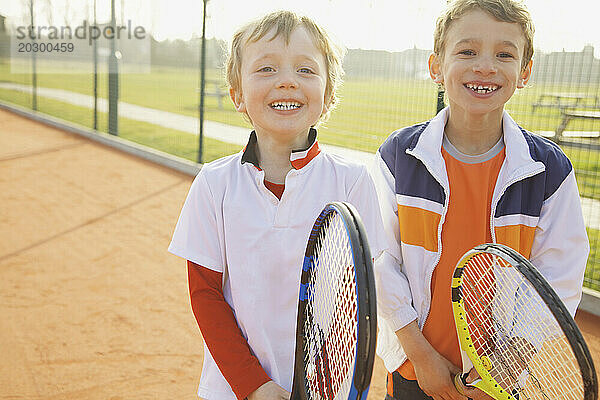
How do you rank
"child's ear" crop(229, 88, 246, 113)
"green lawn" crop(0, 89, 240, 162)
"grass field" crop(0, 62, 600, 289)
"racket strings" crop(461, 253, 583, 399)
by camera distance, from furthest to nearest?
"green lawn" crop(0, 89, 240, 162) → "grass field" crop(0, 62, 600, 289) → "child's ear" crop(229, 88, 246, 113) → "racket strings" crop(461, 253, 583, 399)

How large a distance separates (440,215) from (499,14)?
562mm

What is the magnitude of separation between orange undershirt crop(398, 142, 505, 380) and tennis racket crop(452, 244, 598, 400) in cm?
10

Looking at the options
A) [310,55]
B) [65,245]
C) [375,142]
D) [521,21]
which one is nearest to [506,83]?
[521,21]

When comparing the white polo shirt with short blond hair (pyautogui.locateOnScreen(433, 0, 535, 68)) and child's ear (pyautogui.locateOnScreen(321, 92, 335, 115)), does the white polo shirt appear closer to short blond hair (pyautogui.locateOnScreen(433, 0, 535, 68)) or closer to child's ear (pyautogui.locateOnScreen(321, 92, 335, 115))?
child's ear (pyautogui.locateOnScreen(321, 92, 335, 115))

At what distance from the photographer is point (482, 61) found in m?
1.68

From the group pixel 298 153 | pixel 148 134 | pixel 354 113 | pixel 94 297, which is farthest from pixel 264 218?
pixel 148 134

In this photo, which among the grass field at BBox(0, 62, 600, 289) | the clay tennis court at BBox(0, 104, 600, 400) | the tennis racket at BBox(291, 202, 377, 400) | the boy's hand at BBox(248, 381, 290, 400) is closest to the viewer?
the tennis racket at BBox(291, 202, 377, 400)

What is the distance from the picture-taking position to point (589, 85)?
527cm

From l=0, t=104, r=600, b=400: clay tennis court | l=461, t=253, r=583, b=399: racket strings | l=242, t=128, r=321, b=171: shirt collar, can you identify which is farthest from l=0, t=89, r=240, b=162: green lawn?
l=461, t=253, r=583, b=399: racket strings

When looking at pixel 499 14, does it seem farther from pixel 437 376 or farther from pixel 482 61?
pixel 437 376

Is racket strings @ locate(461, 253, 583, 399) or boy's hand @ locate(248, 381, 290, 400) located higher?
racket strings @ locate(461, 253, 583, 399)

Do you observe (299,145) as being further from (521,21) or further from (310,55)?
Answer: (521,21)

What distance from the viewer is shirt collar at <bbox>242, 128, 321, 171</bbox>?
160cm

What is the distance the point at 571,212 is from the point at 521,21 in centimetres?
53
